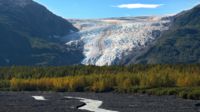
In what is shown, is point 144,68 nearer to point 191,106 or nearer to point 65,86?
point 65,86

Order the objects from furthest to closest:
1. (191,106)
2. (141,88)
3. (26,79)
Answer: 1. (26,79)
2. (141,88)
3. (191,106)

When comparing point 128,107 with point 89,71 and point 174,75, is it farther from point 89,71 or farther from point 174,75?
point 89,71

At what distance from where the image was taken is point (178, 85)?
122312 mm

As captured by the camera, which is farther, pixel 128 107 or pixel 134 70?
pixel 134 70

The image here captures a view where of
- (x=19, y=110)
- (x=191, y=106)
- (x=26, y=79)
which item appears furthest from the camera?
(x=26, y=79)

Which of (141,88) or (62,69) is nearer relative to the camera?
(141,88)

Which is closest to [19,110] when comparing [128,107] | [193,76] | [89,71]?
[128,107]

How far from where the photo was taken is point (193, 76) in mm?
124500

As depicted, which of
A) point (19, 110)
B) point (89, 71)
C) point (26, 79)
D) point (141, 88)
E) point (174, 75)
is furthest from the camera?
point (89, 71)

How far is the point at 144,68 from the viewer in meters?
167

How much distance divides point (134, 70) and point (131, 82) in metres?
31.8

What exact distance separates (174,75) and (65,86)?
26.3 m

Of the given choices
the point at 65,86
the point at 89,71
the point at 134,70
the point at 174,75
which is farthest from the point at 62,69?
the point at 174,75

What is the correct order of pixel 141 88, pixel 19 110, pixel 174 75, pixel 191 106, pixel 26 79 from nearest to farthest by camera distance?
pixel 19 110
pixel 191 106
pixel 141 88
pixel 174 75
pixel 26 79
